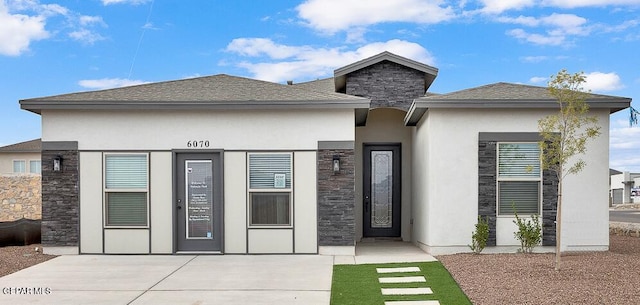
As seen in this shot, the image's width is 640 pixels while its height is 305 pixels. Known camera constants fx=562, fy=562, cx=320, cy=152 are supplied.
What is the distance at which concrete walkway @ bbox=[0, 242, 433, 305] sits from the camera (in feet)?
24.9

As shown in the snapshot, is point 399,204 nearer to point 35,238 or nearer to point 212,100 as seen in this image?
point 212,100

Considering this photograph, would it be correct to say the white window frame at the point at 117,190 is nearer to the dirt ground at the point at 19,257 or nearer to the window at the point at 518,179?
the dirt ground at the point at 19,257

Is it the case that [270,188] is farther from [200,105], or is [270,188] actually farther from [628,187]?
[628,187]

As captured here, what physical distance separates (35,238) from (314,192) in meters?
6.95

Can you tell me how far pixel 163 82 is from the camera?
1296cm

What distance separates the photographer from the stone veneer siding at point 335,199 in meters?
11.3

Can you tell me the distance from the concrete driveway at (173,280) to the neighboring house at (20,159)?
70.3ft

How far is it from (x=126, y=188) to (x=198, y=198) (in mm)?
1476

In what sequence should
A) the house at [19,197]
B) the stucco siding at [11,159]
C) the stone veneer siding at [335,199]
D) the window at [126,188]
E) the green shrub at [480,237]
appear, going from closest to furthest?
the green shrub at [480,237] < the stone veneer siding at [335,199] < the window at [126,188] < the house at [19,197] < the stucco siding at [11,159]

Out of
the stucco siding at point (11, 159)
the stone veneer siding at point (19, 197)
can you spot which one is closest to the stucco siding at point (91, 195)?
the stone veneer siding at point (19, 197)

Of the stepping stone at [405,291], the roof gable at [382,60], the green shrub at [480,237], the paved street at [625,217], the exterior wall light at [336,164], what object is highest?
the roof gable at [382,60]

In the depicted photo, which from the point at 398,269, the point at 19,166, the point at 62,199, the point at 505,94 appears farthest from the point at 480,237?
the point at 19,166

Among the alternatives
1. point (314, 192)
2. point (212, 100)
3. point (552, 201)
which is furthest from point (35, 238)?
point (552, 201)

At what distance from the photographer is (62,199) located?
1147 cm
